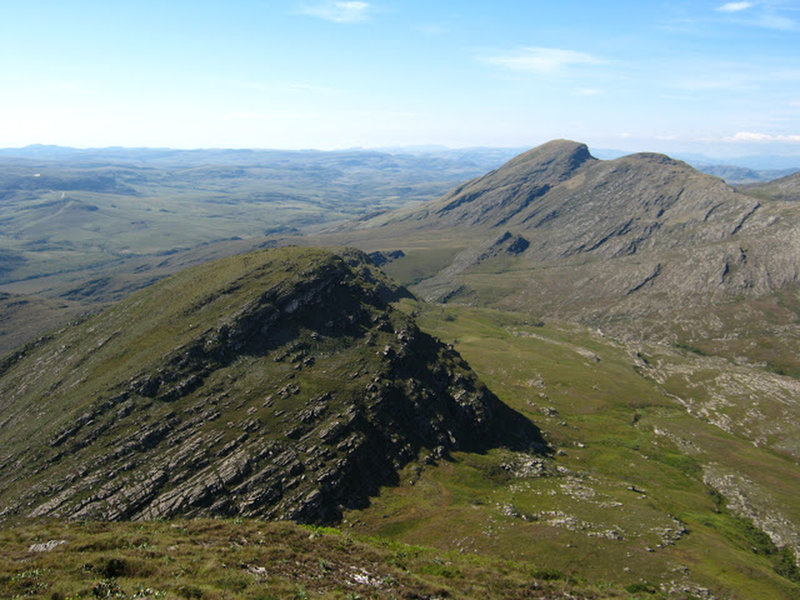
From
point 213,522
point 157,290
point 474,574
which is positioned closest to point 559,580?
point 474,574

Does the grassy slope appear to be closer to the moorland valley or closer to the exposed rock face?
the moorland valley

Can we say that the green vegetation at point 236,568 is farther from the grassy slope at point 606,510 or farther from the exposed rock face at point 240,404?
the exposed rock face at point 240,404

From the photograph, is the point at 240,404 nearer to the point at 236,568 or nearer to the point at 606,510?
the point at 236,568

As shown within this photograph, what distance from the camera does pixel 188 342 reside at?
117688 mm

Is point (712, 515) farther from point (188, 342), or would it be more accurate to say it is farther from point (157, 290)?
point (157, 290)

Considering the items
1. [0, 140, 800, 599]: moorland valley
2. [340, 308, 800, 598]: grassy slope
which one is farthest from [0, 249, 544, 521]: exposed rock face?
[340, 308, 800, 598]: grassy slope

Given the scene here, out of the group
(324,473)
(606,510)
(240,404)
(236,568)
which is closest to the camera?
(236,568)

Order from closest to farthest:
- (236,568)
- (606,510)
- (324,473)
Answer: (236,568)
(324,473)
(606,510)

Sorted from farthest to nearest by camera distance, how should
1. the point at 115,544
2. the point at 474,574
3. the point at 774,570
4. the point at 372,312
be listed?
the point at 372,312
the point at 774,570
the point at 474,574
the point at 115,544

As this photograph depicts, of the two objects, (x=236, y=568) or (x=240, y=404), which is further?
(x=240, y=404)

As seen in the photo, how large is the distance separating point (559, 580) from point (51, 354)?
15680cm

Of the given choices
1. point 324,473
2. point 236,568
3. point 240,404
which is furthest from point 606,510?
point 240,404

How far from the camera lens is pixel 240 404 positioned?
103125 mm

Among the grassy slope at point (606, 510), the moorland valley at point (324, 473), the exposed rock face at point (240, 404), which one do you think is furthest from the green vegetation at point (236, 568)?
the exposed rock face at point (240, 404)
